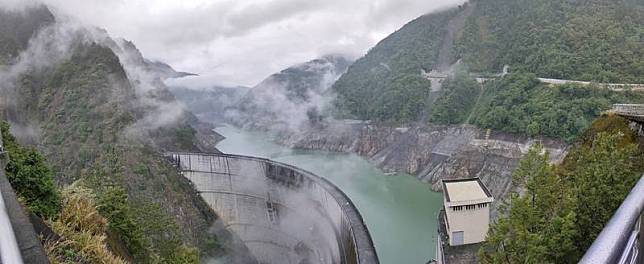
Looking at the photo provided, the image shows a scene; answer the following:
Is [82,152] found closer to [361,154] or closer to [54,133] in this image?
[54,133]

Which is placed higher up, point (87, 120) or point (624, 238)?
point (87, 120)

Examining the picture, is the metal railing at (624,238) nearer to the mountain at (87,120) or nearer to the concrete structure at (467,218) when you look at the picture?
the concrete structure at (467,218)

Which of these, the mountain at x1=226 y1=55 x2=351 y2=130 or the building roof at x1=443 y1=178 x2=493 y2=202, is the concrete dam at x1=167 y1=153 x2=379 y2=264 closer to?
the building roof at x1=443 y1=178 x2=493 y2=202

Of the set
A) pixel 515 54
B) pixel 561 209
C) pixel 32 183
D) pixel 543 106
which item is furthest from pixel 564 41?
pixel 32 183

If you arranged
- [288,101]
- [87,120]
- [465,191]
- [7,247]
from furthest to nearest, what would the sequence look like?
[288,101]
[87,120]
[465,191]
[7,247]

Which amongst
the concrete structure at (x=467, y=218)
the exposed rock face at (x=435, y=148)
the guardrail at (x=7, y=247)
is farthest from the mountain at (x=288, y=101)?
the guardrail at (x=7, y=247)

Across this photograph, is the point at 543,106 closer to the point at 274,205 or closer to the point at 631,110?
the point at 631,110
